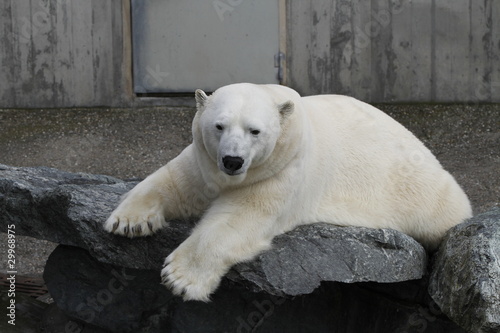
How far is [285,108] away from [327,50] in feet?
14.6

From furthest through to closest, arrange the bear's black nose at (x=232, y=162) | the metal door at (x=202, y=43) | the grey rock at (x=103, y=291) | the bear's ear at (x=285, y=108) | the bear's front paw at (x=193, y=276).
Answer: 1. the metal door at (x=202, y=43)
2. the grey rock at (x=103, y=291)
3. the bear's ear at (x=285, y=108)
4. the bear's front paw at (x=193, y=276)
5. the bear's black nose at (x=232, y=162)

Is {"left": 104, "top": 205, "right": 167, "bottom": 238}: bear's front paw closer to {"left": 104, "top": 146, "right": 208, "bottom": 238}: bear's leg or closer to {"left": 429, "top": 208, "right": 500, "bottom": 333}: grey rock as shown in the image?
{"left": 104, "top": 146, "right": 208, "bottom": 238}: bear's leg

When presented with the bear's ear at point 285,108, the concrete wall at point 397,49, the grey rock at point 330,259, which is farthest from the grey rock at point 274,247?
the concrete wall at point 397,49

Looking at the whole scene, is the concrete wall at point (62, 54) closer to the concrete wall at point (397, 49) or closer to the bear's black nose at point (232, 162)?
Answer: the concrete wall at point (397, 49)

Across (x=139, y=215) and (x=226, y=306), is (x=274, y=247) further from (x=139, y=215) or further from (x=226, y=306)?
(x=139, y=215)

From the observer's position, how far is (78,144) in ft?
23.9

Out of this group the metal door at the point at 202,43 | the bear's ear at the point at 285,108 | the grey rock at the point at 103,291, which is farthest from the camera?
the metal door at the point at 202,43

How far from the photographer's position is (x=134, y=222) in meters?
3.50

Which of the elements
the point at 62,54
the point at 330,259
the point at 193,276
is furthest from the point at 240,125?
the point at 62,54

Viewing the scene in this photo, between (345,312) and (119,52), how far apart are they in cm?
453

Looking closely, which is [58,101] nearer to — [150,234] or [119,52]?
[119,52]

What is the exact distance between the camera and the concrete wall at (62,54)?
7641 mm

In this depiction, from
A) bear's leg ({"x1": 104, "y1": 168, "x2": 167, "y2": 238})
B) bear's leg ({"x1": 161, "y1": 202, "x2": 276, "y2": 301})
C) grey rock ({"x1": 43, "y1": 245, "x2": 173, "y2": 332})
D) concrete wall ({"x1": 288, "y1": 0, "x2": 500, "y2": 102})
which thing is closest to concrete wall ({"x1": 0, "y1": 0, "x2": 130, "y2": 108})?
concrete wall ({"x1": 288, "y1": 0, "x2": 500, "y2": 102})

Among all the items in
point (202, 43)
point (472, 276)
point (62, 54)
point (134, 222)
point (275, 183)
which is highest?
point (202, 43)
